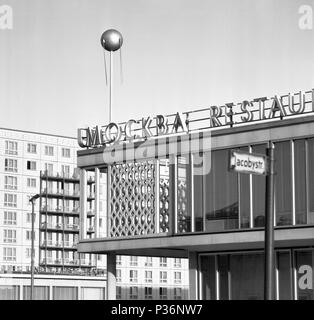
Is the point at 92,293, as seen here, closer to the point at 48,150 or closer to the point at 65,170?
the point at 65,170

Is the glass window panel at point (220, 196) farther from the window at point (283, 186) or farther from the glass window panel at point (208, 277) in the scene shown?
the glass window panel at point (208, 277)

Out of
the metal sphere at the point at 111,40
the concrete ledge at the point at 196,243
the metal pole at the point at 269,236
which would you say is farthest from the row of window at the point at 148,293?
the metal pole at the point at 269,236

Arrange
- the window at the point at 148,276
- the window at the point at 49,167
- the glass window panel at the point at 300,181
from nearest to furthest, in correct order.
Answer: the glass window panel at the point at 300,181
the window at the point at 148,276
the window at the point at 49,167

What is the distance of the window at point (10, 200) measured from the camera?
118 metres

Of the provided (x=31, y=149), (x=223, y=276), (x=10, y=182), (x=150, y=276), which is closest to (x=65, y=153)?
(x=31, y=149)

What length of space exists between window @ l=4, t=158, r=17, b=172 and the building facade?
69376 mm

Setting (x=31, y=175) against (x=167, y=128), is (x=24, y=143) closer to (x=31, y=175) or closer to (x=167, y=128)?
(x=31, y=175)

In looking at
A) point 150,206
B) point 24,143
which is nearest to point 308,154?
point 150,206

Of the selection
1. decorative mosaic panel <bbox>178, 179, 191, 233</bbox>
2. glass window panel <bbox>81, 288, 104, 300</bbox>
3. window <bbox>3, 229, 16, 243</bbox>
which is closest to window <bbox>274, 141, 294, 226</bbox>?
decorative mosaic panel <bbox>178, 179, 191, 233</bbox>

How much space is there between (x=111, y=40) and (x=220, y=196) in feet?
45.6

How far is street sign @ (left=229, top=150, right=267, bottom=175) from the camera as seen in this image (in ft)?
58.6

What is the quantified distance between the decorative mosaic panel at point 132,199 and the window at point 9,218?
7155 cm

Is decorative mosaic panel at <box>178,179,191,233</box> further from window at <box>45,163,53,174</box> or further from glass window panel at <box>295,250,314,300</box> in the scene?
window at <box>45,163,53,174</box>
